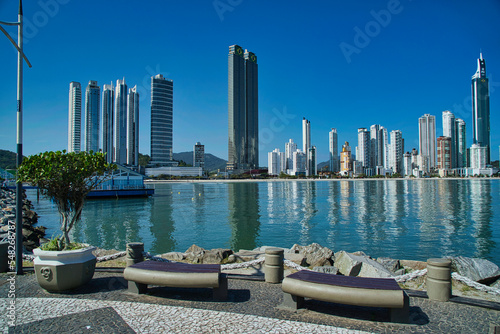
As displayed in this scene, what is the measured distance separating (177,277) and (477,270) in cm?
814

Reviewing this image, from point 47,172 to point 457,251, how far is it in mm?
18433

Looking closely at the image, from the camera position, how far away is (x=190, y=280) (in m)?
5.62

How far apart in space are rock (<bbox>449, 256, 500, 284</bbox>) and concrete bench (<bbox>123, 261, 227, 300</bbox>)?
6974 mm

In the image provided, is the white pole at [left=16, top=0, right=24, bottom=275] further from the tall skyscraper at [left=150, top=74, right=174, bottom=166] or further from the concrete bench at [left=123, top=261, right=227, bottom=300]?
the tall skyscraper at [left=150, top=74, right=174, bottom=166]

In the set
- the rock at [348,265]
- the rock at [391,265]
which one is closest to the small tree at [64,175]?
the rock at [348,265]

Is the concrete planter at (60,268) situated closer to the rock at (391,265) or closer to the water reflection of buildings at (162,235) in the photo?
the rock at (391,265)

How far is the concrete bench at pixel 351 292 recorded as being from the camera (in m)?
4.82

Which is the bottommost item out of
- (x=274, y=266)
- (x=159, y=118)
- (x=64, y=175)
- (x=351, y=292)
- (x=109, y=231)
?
(x=109, y=231)

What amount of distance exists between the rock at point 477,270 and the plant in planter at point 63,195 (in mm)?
9394

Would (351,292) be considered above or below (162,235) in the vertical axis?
above

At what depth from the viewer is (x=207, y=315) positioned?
522cm

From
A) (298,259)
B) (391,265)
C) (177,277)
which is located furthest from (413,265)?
(177,277)

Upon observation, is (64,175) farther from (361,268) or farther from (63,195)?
(361,268)

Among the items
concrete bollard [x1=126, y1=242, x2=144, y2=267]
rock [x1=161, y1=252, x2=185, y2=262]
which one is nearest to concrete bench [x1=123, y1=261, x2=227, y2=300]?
concrete bollard [x1=126, y1=242, x2=144, y2=267]
